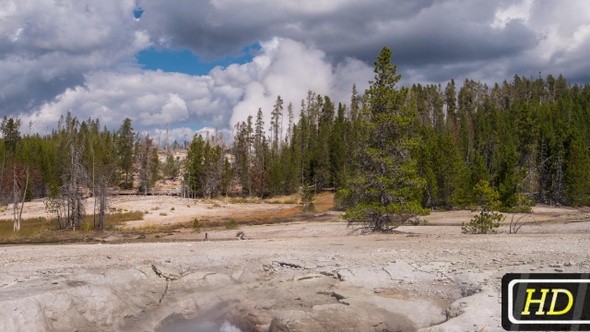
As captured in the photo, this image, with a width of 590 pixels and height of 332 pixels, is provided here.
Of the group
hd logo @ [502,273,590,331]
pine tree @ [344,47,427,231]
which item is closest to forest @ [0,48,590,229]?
pine tree @ [344,47,427,231]

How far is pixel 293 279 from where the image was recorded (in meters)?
15.2

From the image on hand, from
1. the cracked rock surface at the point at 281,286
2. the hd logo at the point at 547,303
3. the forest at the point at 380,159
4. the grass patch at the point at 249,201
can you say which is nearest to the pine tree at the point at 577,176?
the forest at the point at 380,159

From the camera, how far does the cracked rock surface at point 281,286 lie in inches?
450

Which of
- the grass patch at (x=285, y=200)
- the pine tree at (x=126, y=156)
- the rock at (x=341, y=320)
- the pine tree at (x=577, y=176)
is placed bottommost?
the rock at (x=341, y=320)

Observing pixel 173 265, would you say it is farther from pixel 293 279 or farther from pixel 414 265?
pixel 414 265

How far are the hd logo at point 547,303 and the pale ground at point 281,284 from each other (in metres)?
0.44

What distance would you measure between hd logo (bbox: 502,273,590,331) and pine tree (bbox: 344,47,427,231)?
11720mm

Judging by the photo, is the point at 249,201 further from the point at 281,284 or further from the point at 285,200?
the point at 281,284

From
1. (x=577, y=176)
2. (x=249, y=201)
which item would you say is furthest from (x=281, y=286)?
(x=249, y=201)

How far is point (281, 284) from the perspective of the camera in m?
14.9

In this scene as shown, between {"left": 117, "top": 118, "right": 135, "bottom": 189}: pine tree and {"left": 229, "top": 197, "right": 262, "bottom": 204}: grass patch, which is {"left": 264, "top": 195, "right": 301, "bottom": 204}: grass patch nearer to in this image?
{"left": 229, "top": 197, "right": 262, "bottom": 204}: grass patch

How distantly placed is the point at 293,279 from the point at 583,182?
5782cm

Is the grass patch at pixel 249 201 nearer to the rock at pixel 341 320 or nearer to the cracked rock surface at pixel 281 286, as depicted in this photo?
the cracked rock surface at pixel 281 286

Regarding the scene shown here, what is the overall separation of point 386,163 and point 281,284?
→ 1123 cm
